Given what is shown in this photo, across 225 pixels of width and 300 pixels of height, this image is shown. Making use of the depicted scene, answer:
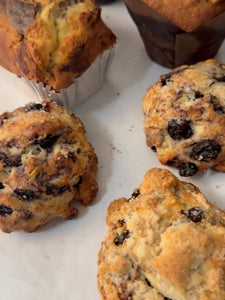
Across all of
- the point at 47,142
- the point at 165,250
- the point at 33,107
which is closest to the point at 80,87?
the point at 33,107

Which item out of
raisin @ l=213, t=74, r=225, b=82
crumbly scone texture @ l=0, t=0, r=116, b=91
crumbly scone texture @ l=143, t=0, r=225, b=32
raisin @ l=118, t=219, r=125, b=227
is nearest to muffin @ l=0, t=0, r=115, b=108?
crumbly scone texture @ l=0, t=0, r=116, b=91

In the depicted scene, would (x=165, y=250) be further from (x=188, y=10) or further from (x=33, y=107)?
(x=188, y=10)

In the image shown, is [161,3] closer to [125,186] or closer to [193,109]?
[193,109]

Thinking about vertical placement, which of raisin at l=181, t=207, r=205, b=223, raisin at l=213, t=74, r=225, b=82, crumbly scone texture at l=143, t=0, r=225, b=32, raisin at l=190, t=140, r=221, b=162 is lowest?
raisin at l=190, t=140, r=221, b=162

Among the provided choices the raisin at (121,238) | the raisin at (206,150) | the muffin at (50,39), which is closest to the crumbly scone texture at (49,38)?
the muffin at (50,39)

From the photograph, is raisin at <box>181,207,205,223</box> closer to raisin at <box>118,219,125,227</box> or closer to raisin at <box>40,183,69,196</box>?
raisin at <box>118,219,125,227</box>

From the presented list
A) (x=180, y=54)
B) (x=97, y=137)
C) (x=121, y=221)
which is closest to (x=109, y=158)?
(x=97, y=137)
